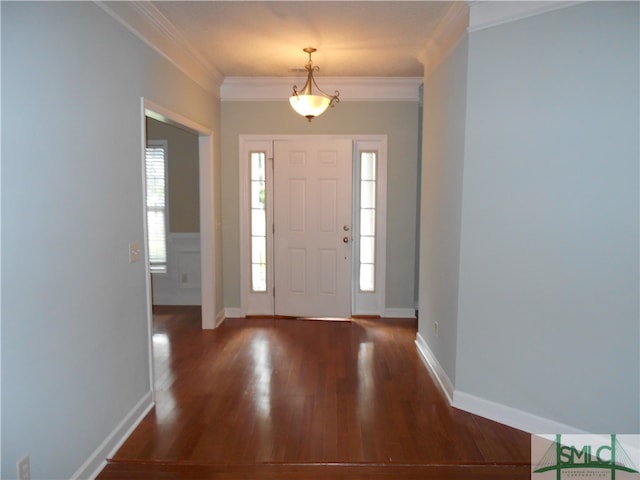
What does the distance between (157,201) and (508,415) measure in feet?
15.0

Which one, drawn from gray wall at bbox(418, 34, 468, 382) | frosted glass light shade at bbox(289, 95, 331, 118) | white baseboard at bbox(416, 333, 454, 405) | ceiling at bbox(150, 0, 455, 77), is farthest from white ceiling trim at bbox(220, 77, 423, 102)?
white baseboard at bbox(416, 333, 454, 405)

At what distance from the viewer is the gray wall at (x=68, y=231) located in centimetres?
170

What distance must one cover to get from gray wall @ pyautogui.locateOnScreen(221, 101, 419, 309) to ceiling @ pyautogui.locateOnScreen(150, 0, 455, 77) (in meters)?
0.53

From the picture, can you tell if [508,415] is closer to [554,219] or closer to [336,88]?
[554,219]

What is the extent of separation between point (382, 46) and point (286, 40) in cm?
81

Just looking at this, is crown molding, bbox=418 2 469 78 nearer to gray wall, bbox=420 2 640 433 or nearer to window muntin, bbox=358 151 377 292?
gray wall, bbox=420 2 640 433

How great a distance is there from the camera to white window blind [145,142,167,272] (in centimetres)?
539

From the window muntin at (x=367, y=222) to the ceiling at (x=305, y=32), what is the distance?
1034 millimetres

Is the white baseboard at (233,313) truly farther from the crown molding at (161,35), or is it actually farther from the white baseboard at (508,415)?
the white baseboard at (508,415)

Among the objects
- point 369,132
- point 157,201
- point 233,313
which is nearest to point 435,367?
point 233,313

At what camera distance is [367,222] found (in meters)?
5.02

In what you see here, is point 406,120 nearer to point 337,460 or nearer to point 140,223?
point 140,223

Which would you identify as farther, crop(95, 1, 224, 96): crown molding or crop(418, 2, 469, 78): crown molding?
crop(418, 2, 469, 78): crown molding

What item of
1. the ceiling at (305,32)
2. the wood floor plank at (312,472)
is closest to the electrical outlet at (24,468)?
the wood floor plank at (312,472)
